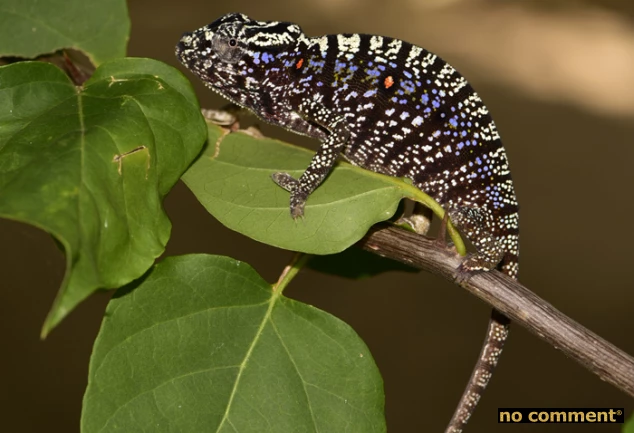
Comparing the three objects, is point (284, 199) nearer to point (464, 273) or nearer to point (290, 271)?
point (290, 271)

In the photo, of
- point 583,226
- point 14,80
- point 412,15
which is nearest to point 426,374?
point 583,226

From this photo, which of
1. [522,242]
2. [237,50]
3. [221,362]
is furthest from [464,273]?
[522,242]

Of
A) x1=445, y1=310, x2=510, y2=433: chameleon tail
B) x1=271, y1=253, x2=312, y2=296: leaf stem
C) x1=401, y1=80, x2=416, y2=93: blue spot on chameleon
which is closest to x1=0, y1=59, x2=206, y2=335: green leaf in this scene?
x1=271, y1=253, x2=312, y2=296: leaf stem

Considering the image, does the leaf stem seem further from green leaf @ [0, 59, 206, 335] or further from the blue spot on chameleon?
the blue spot on chameleon

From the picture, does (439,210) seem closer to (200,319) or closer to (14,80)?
(200,319)

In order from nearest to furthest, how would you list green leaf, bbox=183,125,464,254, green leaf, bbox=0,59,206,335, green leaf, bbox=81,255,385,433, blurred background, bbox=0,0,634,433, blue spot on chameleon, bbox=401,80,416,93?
green leaf, bbox=0,59,206,335, green leaf, bbox=81,255,385,433, green leaf, bbox=183,125,464,254, blue spot on chameleon, bbox=401,80,416,93, blurred background, bbox=0,0,634,433
